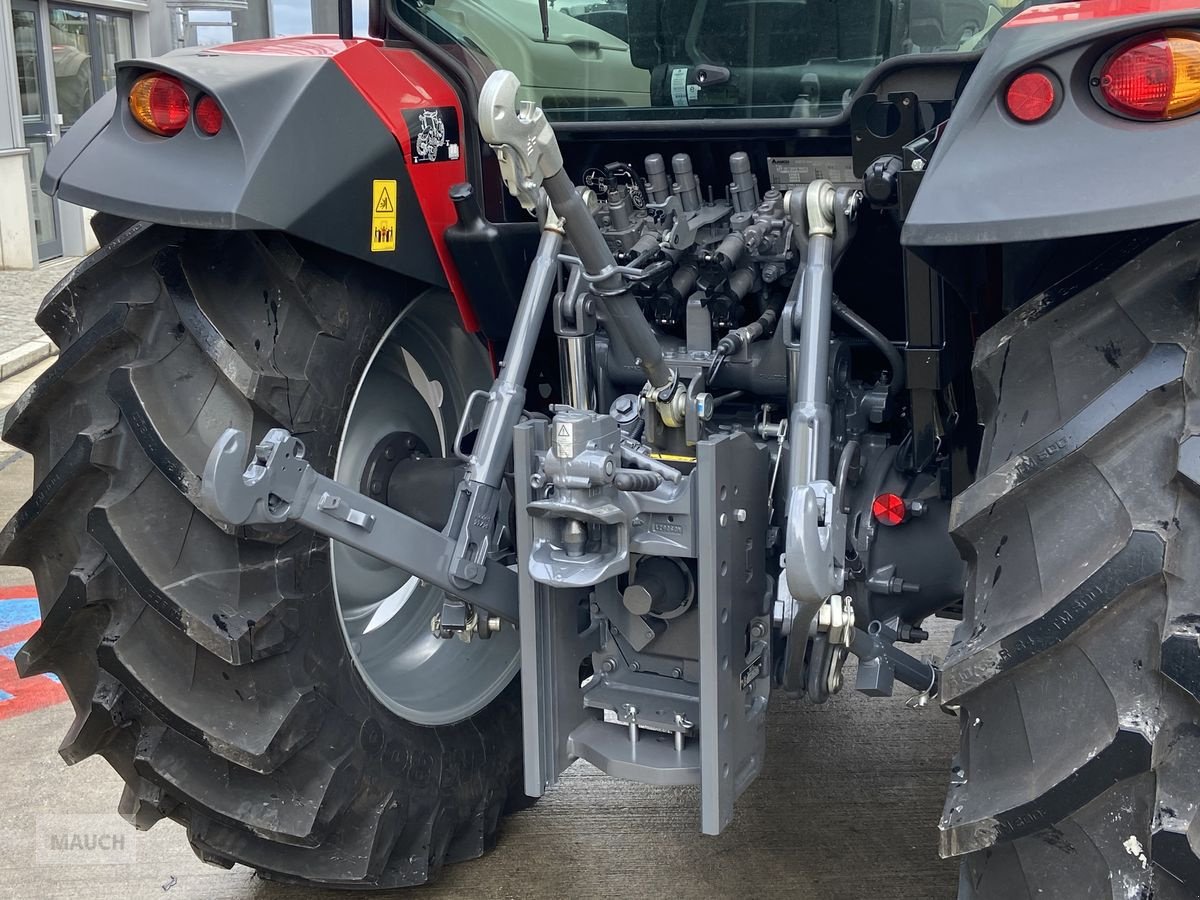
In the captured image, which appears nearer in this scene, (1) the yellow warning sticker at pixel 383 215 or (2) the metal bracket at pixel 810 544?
(2) the metal bracket at pixel 810 544

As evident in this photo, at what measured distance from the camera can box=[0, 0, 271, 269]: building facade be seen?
11.9m

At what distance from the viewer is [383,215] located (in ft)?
7.68

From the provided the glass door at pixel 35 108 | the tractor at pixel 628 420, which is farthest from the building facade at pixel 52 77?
the tractor at pixel 628 420

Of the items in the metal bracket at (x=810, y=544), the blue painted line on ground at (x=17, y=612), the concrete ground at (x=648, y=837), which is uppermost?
the metal bracket at (x=810, y=544)

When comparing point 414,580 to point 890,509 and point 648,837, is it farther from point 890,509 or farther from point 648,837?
point 890,509

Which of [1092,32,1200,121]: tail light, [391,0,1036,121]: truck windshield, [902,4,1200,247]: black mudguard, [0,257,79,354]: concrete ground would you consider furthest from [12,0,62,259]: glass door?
[1092,32,1200,121]: tail light

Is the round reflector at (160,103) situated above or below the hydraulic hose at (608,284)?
above

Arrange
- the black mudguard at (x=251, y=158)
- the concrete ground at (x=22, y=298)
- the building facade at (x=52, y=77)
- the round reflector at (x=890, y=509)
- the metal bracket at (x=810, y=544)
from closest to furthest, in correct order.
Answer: the metal bracket at (x=810, y=544) → the black mudguard at (x=251, y=158) → the round reflector at (x=890, y=509) → the concrete ground at (x=22, y=298) → the building facade at (x=52, y=77)

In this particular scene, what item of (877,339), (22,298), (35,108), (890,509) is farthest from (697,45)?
(35,108)

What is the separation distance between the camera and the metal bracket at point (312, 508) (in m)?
1.92

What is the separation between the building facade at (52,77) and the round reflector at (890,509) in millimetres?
9184

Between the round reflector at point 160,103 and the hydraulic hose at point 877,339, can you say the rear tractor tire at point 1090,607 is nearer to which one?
the hydraulic hose at point 877,339

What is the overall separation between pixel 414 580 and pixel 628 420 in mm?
637

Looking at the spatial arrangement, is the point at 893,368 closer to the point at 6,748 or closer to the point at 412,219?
the point at 412,219
